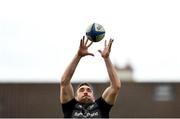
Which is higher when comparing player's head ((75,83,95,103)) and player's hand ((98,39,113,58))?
A: player's hand ((98,39,113,58))

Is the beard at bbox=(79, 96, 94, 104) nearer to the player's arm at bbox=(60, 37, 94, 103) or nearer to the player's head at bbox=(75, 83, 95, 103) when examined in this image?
the player's head at bbox=(75, 83, 95, 103)

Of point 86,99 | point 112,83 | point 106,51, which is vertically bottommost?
point 86,99

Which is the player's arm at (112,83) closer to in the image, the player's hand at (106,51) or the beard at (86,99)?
the player's hand at (106,51)

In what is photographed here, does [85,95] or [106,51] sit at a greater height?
[106,51]

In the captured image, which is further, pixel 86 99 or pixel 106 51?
pixel 106 51

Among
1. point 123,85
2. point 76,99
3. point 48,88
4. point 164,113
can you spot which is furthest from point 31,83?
point 76,99

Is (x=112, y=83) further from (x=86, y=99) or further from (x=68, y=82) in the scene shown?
(x=68, y=82)

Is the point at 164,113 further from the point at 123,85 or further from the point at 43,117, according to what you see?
the point at 43,117

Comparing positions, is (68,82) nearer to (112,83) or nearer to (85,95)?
(85,95)

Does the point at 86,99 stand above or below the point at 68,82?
below

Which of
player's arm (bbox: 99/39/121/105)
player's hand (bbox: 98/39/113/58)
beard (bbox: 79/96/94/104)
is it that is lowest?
beard (bbox: 79/96/94/104)

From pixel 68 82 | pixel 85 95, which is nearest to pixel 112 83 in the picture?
pixel 85 95

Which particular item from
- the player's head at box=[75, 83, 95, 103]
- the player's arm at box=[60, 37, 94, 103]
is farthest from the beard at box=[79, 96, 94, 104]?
the player's arm at box=[60, 37, 94, 103]

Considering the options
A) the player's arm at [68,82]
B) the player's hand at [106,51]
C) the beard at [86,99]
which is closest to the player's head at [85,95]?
the beard at [86,99]
